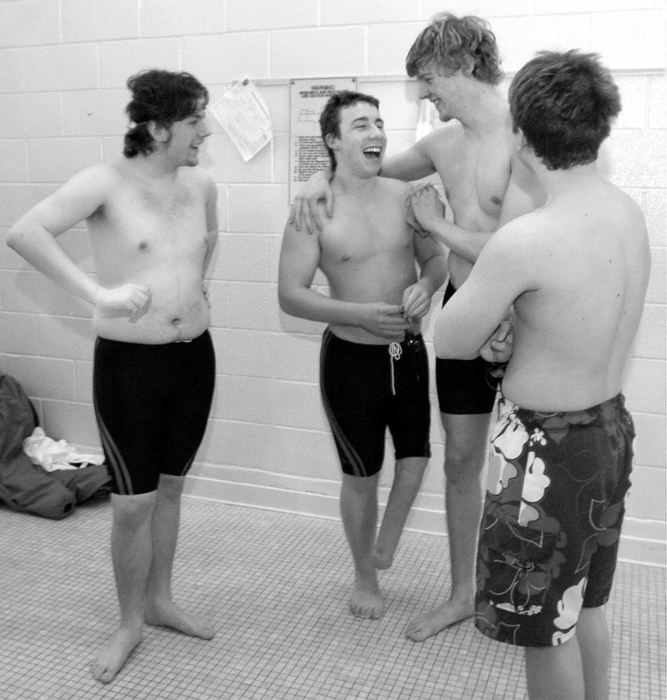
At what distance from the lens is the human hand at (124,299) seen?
78.4 inches

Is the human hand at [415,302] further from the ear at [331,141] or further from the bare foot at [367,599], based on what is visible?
the bare foot at [367,599]

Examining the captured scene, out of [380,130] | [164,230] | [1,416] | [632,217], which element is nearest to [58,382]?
[1,416]

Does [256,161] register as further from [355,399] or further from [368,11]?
[355,399]

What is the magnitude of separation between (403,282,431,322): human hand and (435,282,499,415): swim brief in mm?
82

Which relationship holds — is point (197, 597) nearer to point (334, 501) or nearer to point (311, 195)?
point (334, 501)

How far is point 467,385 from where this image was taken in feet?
7.73

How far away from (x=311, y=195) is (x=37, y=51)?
1742 mm

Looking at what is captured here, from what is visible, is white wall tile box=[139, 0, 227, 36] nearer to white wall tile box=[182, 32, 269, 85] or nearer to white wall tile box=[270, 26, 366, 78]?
white wall tile box=[182, 32, 269, 85]

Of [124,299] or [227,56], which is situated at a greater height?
[227,56]

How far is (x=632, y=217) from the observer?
4.94ft

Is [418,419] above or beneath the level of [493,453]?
beneath

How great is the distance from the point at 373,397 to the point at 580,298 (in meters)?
1.03

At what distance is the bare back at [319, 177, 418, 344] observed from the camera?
242 centimetres

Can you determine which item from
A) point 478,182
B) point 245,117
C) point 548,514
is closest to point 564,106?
point 548,514
